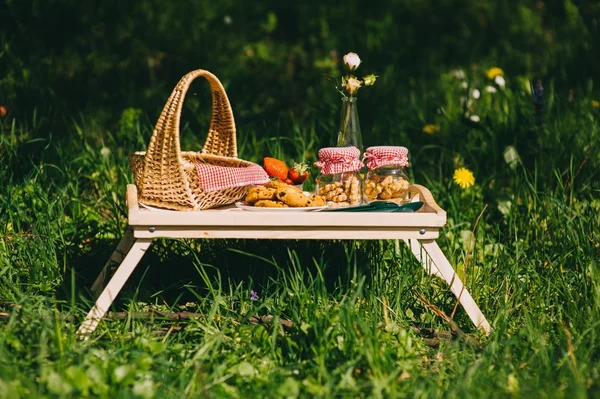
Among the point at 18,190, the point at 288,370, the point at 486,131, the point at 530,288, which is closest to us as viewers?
the point at 288,370

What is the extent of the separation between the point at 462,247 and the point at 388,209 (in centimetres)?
74

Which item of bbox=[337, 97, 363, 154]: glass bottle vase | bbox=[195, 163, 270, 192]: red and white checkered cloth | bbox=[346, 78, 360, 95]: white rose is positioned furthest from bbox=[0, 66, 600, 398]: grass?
bbox=[346, 78, 360, 95]: white rose

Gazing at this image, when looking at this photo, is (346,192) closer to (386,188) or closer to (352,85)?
(386,188)

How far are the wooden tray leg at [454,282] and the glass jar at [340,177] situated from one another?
1.12 ft

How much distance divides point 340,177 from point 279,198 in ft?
0.86

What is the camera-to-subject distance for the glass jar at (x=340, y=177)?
2.59 meters

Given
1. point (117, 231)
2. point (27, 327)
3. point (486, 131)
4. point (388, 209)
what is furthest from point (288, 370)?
point (486, 131)

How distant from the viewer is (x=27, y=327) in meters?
2.36

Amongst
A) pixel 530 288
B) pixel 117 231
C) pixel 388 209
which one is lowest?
pixel 530 288

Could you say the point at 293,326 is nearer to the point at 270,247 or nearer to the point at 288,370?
the point at 288,370

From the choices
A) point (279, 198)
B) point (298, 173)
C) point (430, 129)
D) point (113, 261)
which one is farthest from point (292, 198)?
point (430, 129)

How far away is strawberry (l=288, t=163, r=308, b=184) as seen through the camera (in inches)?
110

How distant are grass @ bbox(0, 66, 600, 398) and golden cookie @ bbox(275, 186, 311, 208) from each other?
0.19 m

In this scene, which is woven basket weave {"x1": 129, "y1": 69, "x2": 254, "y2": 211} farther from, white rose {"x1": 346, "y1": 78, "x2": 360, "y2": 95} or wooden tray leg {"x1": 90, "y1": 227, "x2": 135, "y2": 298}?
white rose {"x1": 346, "y1": 78, "x2": 360, "y2": 95}
